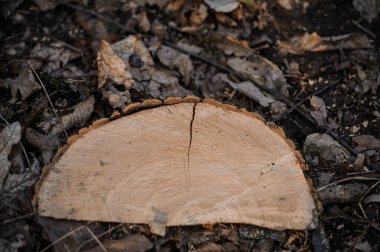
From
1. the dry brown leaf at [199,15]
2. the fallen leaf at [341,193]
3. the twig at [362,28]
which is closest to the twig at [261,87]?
the fallen leaf at [341,193]

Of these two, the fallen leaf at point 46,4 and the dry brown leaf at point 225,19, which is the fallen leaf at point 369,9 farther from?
the fallen leaf at point 46,4

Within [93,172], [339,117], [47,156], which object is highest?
[93,172]

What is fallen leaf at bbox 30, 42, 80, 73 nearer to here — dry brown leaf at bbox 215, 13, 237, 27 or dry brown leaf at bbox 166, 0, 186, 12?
dry brown leaf at bbox 166, 0, 186, 12

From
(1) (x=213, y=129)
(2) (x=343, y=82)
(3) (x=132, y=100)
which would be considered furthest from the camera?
(2) (x=343, y=82)

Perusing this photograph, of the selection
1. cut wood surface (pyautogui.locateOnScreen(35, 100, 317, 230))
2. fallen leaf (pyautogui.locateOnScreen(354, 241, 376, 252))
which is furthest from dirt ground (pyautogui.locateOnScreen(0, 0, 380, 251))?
cut wood surface (pyautogui.locateOnScreen(35, 100, 317, 230))

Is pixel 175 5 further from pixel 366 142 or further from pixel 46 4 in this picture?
pixel 366 142

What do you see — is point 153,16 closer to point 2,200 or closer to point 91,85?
point 91,85

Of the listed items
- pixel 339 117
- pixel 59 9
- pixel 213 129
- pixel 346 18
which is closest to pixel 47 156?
pixel 213 129
